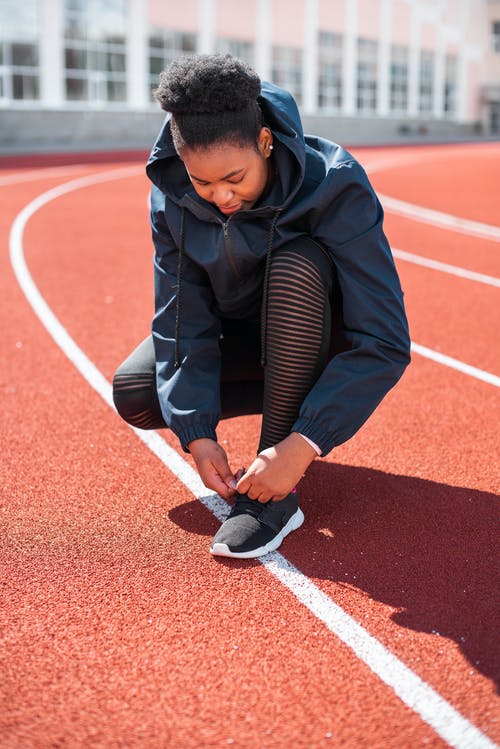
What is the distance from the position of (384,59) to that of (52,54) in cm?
1925

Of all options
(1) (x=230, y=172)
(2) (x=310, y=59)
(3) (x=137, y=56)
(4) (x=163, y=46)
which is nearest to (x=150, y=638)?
(1) (x=230, y=172)

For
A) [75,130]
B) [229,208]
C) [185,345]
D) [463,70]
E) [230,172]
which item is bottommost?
[185,345]

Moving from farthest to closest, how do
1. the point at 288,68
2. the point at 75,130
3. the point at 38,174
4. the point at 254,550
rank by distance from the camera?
the point at 288,68
the point at 75,130
the point at 38,174
the point at 254,550

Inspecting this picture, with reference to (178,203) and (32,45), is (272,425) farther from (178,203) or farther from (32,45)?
(32,45)

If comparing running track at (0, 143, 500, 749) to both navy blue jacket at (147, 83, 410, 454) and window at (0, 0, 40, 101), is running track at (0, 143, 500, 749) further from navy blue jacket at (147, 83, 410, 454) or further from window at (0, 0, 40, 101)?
window at (0, 0, 40, 101)

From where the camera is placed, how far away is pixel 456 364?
496cm

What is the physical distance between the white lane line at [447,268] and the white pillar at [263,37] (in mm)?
27101

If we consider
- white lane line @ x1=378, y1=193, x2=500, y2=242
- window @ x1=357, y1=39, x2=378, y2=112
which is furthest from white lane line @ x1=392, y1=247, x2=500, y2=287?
window @ x1=357, y1=39, x2=378, y2=112

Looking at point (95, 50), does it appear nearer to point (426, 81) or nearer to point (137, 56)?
point (137, 56)

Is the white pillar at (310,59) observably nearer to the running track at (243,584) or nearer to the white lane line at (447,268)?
the white lane line at (447,268)

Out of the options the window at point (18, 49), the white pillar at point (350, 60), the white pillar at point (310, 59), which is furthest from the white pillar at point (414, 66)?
the window at point (18, 49)

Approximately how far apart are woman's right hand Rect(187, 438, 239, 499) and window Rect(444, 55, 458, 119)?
1864 inches

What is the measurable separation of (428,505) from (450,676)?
3.32 feet

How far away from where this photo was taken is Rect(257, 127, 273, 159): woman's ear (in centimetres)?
249
